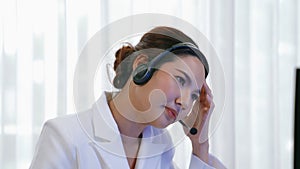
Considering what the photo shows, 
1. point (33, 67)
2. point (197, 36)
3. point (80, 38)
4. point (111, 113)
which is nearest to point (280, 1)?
point (80, 38)

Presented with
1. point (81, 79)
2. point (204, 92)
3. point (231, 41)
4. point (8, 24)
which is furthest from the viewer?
point (231, 41)

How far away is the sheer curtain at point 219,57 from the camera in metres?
1.87

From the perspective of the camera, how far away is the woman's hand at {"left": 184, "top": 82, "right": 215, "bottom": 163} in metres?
0.90

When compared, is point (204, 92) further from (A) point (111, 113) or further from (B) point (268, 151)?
(B) point (268, 151)

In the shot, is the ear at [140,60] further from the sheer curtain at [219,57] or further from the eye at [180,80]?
the sheer curtain at [219,57]

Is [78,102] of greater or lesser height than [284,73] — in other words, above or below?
above

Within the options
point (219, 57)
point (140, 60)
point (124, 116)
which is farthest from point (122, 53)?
point (219, 57)

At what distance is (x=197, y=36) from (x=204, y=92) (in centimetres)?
14

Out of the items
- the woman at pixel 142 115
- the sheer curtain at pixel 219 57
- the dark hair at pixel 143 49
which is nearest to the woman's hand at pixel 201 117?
the woman at pixel 142 115

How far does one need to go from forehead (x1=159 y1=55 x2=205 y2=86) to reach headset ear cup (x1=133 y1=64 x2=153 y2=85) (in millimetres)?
22

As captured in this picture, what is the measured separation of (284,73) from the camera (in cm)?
208

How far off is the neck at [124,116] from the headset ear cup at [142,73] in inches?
1.8

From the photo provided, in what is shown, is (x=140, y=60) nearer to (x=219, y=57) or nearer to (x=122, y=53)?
(x=122, y=53)

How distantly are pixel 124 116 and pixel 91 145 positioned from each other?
0.35 ft
